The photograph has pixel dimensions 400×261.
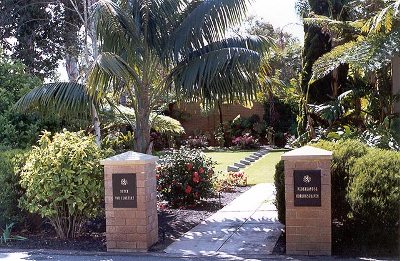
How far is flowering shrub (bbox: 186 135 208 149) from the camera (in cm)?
2747

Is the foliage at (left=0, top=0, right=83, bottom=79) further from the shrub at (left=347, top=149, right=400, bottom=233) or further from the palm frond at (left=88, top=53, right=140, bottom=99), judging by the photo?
the shrub at (left=347, top=149, right=400, bottom=233)

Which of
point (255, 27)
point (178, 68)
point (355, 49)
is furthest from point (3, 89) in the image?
point (255, 27)

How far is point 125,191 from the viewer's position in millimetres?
7703

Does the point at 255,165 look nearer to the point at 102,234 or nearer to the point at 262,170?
the point at 262,170

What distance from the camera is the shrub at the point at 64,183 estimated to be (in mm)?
8117

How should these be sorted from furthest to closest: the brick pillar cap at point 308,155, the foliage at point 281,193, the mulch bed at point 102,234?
the mulch bed at point 102,234, the foliage at point 281,193, the brick pillar cap at point 308,155

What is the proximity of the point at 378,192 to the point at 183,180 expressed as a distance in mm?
5061

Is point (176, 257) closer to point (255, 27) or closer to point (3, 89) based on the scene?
point (3, 89)

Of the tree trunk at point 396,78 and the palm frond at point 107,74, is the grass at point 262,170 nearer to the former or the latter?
the tree trunk at point 396,78

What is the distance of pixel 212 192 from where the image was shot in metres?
11.9

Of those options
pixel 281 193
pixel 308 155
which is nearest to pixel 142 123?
pixel 281 193

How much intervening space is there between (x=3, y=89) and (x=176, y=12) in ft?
13.8

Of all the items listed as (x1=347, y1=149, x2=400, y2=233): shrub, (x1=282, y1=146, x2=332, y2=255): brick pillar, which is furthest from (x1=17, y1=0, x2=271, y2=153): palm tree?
(x1=347, y1=149, x2=400, y2=233): shrub

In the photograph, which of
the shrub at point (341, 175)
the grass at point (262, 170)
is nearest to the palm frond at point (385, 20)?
the shrub at point (341, 175)
